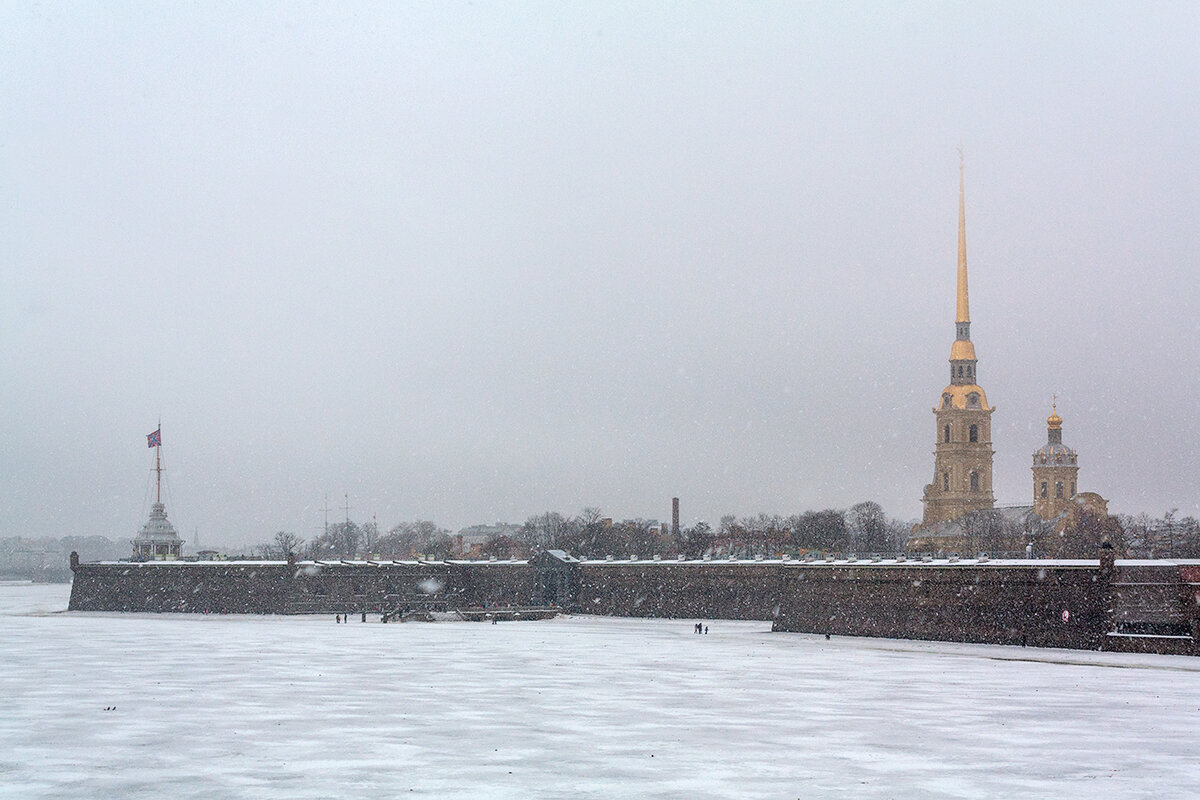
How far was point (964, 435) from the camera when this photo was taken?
15538 cm

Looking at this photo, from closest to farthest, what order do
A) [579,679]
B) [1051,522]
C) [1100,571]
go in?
1. [579,679]
2. [1100,571]
3. [1051,522]

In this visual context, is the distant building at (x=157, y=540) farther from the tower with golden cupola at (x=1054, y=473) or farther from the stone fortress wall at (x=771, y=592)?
the tower with golden cupola at (x=1054, y=473)

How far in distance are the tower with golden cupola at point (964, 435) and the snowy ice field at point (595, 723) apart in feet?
386

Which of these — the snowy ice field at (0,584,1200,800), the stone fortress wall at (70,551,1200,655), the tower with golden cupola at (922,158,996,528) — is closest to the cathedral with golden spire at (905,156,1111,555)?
the tower with golden cupola at (922,158,996,528)

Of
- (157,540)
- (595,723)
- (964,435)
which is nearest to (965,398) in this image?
(964,435)

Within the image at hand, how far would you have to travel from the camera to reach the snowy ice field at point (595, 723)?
17.7 meters

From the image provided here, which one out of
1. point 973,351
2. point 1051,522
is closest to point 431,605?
point 1051,522

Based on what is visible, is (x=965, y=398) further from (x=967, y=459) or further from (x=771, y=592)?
(x=771, y=592)

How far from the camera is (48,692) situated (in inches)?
1117

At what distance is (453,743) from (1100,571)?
92.3 feet

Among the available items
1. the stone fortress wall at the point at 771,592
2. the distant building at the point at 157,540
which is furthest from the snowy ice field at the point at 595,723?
the distant building at the point at 157,540

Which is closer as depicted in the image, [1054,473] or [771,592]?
[771,592]

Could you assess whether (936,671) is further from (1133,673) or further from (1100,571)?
(1100,571)

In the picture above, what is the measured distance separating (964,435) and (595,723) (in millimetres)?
138741
